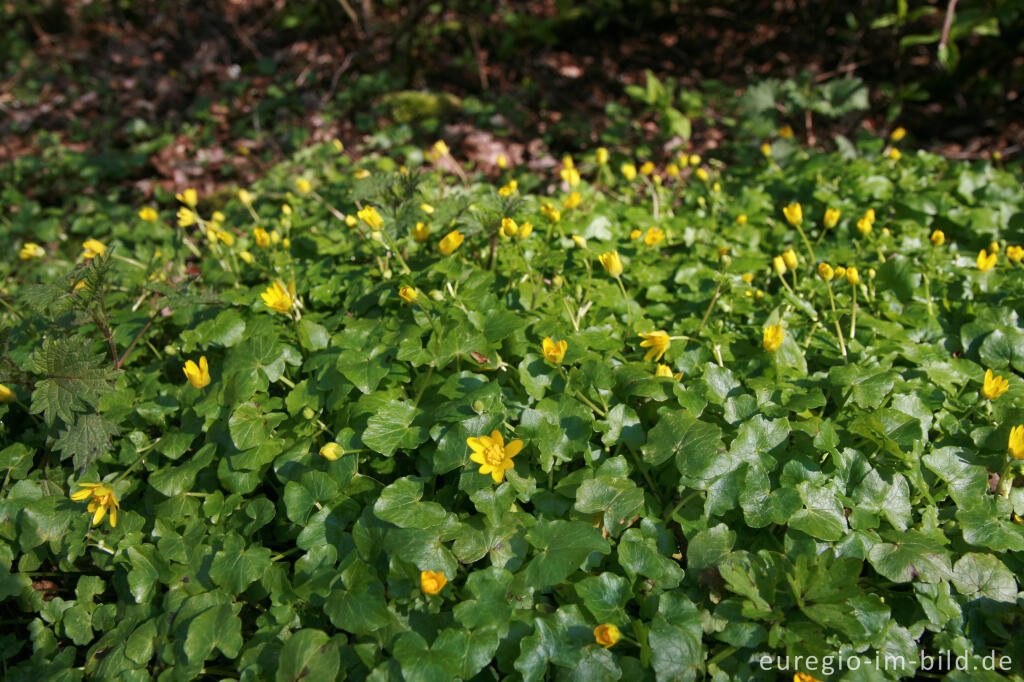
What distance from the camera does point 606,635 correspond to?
1.44 m

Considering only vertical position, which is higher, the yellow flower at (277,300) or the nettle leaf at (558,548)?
the yellow flower at (277,300)

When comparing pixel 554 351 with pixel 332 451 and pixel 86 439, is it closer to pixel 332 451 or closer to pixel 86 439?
pixel 332 451

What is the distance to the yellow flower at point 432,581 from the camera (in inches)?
58.5

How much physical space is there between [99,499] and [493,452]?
1125 millimetres

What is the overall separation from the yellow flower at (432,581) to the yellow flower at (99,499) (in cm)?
93

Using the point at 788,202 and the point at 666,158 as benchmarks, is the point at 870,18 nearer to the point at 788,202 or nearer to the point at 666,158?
the point at 666,158

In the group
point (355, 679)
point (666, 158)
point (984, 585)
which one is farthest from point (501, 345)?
point (666, 158)

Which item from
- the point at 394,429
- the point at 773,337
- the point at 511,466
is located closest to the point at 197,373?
the point at 394,429

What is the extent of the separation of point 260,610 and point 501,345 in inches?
42.2

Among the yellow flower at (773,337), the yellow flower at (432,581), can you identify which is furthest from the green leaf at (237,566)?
the yellow flower at (773,337)

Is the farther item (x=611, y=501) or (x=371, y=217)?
(x=371, y=217)

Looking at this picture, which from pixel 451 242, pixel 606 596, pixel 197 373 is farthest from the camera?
pixel 451 242

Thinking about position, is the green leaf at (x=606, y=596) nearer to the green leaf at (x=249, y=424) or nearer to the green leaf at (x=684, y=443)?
the green leaf at (x=684, y=443)

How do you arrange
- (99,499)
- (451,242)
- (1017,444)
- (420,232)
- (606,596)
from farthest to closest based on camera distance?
(420,232), (451,242), (99,499), (1017,444), (606,596)
